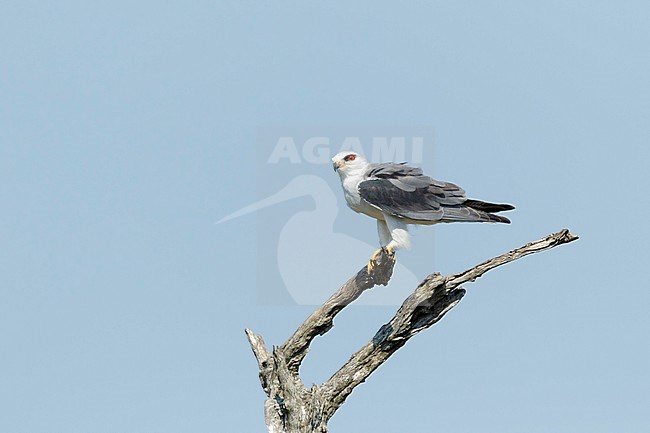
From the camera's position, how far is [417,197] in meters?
8.72

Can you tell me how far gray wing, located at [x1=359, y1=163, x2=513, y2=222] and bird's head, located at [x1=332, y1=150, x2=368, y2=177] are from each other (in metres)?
0.13

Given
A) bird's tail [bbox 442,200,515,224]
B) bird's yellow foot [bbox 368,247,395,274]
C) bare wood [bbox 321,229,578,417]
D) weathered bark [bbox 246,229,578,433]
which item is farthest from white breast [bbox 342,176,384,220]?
bare wood [bbox 321,229,578,417]

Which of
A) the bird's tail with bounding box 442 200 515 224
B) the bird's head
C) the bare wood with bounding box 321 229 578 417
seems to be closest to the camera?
the bare wood with bounding box 321 229 578 417

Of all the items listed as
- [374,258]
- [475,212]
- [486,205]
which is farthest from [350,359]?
[486,205]

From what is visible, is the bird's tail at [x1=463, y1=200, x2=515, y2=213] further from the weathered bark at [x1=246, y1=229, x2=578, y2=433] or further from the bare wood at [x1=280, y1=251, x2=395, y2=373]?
the bare wood at [x1=280, y1=251, x2=395, y2=373]

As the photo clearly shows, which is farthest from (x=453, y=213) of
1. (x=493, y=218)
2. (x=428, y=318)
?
(x=428, y=318)

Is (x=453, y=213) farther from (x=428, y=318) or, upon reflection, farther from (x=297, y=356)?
(x=297, y=356)

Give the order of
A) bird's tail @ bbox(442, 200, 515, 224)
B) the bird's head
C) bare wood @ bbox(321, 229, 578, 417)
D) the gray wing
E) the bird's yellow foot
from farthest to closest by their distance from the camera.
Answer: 1. the bird's yellow foot
2. the bird's head
3. bird's tail @ bbox(442, 200, 515, 224)
4. the gray wing
5. bare wood @ bbox(321, 229, 578, 417)

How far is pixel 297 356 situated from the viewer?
9148 mm

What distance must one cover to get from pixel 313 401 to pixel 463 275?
209cm

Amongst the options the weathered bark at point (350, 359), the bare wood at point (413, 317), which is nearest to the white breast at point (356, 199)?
the weathered bark at point (350, 359)

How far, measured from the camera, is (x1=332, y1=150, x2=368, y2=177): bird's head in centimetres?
891

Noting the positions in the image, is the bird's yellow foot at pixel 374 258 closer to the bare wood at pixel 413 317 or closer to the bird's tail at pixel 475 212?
the bare wood at pixel 413 317

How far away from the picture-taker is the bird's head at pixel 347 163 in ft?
29.2
